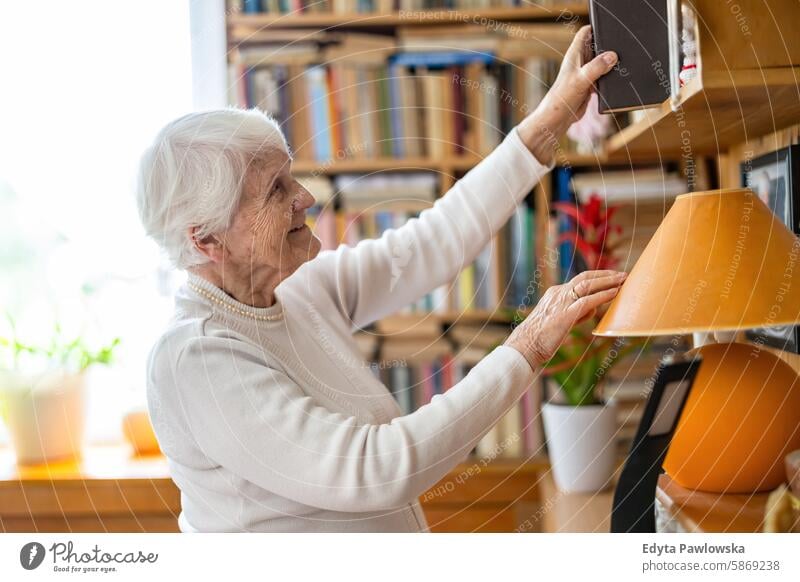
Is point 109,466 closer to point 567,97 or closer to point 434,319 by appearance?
point 434,319

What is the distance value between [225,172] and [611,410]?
2.82 feet

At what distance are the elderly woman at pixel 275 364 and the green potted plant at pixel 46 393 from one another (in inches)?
20.5

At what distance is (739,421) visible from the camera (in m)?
0.84

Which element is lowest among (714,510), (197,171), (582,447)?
(582,447)

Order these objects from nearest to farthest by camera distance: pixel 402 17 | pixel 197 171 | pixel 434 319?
1. pixel 197 171
2. pixel 402 17
3. pixel 434 319

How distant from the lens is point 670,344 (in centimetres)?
152

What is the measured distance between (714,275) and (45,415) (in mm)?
1057

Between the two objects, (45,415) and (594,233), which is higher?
(594,233)

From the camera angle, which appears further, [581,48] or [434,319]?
[434,319]

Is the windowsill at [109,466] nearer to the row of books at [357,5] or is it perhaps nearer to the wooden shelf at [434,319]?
the wooden shelf at [434,319]

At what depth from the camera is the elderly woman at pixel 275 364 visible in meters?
0.76

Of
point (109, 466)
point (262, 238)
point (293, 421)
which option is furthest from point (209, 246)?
point (109, 466)

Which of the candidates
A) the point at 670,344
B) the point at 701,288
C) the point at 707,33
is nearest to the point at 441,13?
the point at 670,344
